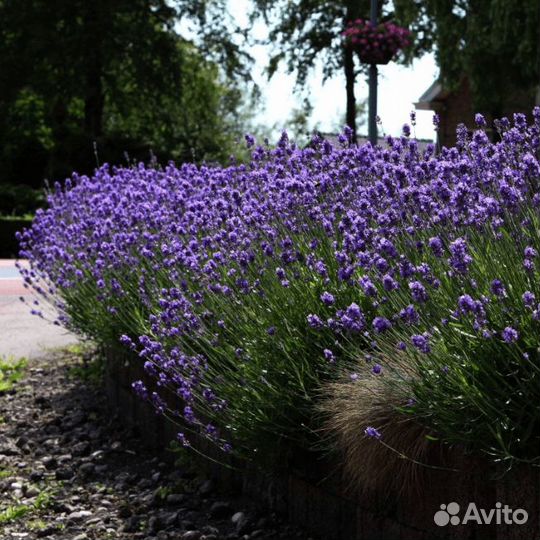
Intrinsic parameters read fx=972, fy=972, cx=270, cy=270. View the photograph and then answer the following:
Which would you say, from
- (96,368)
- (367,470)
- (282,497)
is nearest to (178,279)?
(282,497)

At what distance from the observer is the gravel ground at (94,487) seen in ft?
15.6

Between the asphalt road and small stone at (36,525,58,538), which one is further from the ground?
the asphalt road

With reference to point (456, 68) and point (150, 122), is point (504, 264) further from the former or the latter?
point (150, 122)

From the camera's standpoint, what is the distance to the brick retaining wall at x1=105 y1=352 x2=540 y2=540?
3.24 meters

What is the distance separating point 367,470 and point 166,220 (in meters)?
2.95

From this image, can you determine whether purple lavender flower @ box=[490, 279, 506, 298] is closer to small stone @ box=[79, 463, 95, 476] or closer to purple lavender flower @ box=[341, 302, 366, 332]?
purple lavender flower @ box=[341, 302, 366, 332]

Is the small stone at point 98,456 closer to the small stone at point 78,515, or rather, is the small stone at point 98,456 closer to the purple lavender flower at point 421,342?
the small stone at point 78,515

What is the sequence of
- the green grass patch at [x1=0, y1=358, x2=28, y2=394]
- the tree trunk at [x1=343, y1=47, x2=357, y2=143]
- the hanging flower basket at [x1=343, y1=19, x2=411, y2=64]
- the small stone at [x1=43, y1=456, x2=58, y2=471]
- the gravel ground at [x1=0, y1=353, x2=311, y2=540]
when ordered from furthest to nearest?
the tree trunk at [x1=343, y1=47, x2=357, y2=143]
the hanging flower basket at [x1=343, y1=19, x2=411, y2=64]
the green grass patch at [x1=0, y1=358, x2=28, y2=394]
the small stone at [x1=43, y1=456, x2=58, y2=471]
the gravel ground at [x1=0, y1=353, x2=311, y2=540]

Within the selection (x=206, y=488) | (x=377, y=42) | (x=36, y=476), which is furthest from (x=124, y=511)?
(x=377, y=42)

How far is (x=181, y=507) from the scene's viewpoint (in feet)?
16.5

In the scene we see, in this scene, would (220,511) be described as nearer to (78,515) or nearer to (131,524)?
(131,524)

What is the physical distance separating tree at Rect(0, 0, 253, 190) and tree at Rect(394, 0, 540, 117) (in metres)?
12.7

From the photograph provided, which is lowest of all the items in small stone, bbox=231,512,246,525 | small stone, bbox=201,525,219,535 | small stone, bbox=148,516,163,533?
small stone, bbox=148,516,163,533

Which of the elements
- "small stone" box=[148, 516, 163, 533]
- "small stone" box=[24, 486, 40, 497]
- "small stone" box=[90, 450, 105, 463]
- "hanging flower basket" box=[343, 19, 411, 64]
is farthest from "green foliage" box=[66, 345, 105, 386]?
"hanging flower basket" box=[343, 19, 411, 64]
